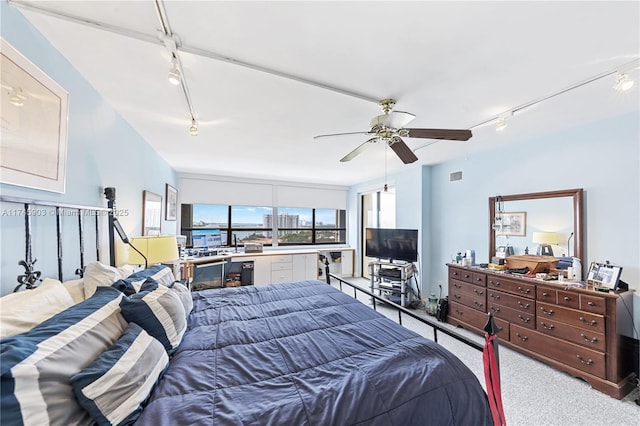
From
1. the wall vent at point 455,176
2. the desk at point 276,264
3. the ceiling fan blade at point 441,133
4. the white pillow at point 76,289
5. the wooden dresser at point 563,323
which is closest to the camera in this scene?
the white pillow at point 76,289

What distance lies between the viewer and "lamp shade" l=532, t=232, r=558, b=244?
9.18 feet

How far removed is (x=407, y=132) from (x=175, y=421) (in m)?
2.16

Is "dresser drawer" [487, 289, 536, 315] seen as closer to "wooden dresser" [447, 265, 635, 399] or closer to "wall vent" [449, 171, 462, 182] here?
"wooden dresser" [447, 265, 635, 399]

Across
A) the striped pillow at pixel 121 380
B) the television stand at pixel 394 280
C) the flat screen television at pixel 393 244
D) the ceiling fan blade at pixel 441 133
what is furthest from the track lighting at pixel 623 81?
the television stand at pixel 394 280

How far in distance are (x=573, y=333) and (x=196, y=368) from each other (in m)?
3.22

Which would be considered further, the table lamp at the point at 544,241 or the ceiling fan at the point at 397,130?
the table lamp at the point at 544,241

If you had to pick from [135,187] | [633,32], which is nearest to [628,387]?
[633,32]

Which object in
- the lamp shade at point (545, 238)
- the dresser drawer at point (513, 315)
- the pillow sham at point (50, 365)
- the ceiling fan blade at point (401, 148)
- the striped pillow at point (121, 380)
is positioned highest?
the ceiling fan blade at point (401, 148)

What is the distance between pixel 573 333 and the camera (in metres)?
2.30

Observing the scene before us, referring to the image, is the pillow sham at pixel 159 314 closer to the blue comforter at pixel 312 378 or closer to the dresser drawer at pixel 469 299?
the blue comforter at pixel 312 378

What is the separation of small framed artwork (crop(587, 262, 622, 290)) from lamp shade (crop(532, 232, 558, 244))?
41 centimetres

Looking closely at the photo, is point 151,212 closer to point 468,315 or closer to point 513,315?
point 468,315

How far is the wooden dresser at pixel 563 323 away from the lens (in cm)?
210

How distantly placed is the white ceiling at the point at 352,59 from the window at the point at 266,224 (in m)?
2.87
